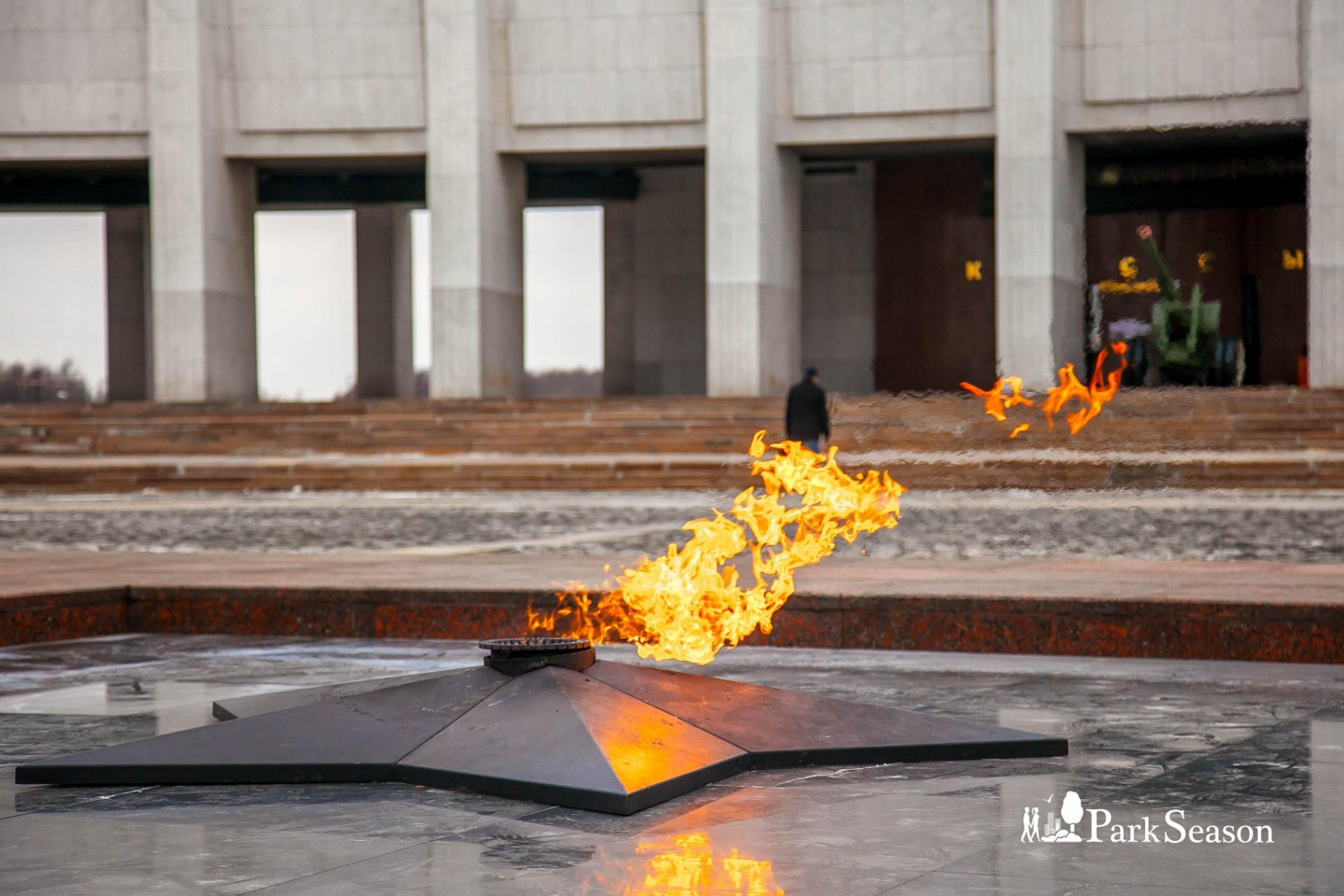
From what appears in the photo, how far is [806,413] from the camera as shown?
19.7m

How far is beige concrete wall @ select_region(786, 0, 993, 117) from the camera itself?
2923 centimetres

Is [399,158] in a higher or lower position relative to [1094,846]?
higher

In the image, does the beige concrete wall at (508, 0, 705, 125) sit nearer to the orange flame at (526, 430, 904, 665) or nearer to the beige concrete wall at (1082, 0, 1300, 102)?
the beige concrete wall at (1082, 0, 1300, 102)

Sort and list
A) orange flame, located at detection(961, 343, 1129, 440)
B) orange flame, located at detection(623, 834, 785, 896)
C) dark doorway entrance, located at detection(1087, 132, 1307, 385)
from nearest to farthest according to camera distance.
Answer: orange flame, located at detection(623, 834, 785, 896)
orange flame, located at detection(961, 343, 1129, 440)
dark doorway entrance, located at detection(1087, 132, 1307, 385)

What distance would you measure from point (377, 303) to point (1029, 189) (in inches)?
617

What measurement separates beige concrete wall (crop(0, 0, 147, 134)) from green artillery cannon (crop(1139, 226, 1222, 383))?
1982 centimetres

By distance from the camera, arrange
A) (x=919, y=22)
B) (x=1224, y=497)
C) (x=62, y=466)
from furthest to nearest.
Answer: (x=919, y=22) → (x=62, y=466) → (x=1224, y=497)

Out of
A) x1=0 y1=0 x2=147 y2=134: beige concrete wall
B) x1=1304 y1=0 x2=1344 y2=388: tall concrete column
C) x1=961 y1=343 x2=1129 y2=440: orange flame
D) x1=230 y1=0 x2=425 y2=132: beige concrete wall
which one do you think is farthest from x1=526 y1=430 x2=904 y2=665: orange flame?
x1=0 y1=0 x2=147 y2=134: beige concrete wall

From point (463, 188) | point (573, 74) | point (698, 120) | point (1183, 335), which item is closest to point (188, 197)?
point (463, 188)

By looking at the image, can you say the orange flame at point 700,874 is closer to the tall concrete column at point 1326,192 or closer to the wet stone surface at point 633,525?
the wet stone surface at point 633,525

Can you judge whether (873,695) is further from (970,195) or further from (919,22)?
(970,195)

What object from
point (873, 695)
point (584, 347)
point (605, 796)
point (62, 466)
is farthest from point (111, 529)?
point (584, 347)

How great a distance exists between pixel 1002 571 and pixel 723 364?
75.5 feet

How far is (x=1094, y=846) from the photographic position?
288cm
